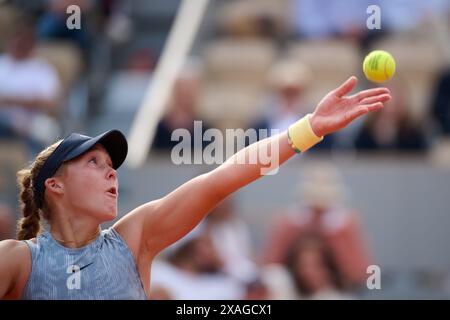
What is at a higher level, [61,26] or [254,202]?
[61,26]

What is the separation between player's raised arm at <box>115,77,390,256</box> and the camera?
4.45m

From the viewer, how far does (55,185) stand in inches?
179

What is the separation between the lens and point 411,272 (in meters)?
8.87

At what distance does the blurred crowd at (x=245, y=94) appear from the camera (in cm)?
812

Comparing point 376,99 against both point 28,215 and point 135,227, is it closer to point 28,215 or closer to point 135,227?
point 135,227

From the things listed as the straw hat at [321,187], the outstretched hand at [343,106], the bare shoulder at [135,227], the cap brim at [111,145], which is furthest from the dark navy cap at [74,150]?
the straw hat at [321,187]

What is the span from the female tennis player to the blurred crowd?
8.34 ft

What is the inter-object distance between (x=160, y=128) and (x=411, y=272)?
8.44ft

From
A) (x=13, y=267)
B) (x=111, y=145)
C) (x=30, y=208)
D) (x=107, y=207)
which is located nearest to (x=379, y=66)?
(x=111, y=145)

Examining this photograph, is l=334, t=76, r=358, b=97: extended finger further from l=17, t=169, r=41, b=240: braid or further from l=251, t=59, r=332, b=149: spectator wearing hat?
l=251, t=59, r=332, b=149: spectator wearing hat

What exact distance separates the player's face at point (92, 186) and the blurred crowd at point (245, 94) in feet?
8.55
